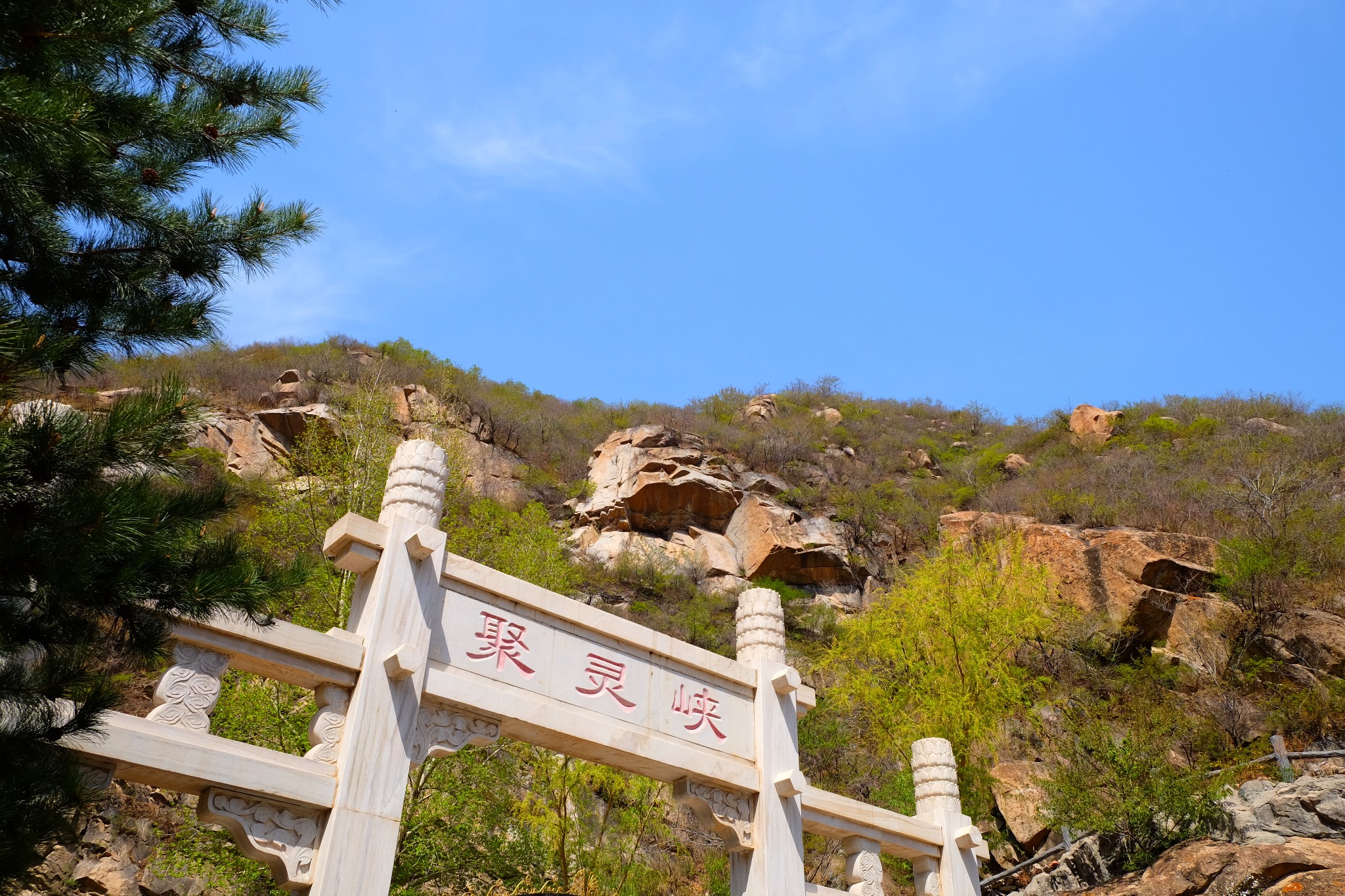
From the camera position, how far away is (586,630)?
247 inches

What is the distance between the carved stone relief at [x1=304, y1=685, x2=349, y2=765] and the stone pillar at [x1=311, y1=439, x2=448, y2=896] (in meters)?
0.04

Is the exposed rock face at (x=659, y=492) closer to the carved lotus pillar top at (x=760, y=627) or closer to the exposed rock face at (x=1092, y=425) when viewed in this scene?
the exposed rock face at (x=1092, y=425)

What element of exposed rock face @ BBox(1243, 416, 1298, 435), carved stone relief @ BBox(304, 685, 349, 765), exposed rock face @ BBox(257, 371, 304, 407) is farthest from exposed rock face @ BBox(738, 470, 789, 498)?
carved stone relief @ BBox(304, 685, 349, 765)

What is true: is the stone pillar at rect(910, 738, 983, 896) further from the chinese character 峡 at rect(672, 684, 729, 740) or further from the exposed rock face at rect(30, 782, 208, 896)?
the exposed rock face at rect(30, 782, 208, 896)

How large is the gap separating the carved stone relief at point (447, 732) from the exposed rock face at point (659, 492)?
56.4ft

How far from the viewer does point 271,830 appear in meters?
4.73

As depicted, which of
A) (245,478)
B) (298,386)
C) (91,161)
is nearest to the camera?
(91,161)

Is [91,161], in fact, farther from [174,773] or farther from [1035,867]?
[1035,867]

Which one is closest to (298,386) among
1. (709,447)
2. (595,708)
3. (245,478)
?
(245,478)

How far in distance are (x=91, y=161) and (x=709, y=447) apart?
22.1 m

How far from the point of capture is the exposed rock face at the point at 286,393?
23.6 meters

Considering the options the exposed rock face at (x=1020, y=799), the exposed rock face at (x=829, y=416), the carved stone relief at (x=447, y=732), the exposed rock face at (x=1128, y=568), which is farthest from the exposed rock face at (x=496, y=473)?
the carved stone relief at (x=447, y=732)

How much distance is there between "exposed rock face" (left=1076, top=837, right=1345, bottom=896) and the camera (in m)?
7.45

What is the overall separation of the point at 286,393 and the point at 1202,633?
64.1ft
